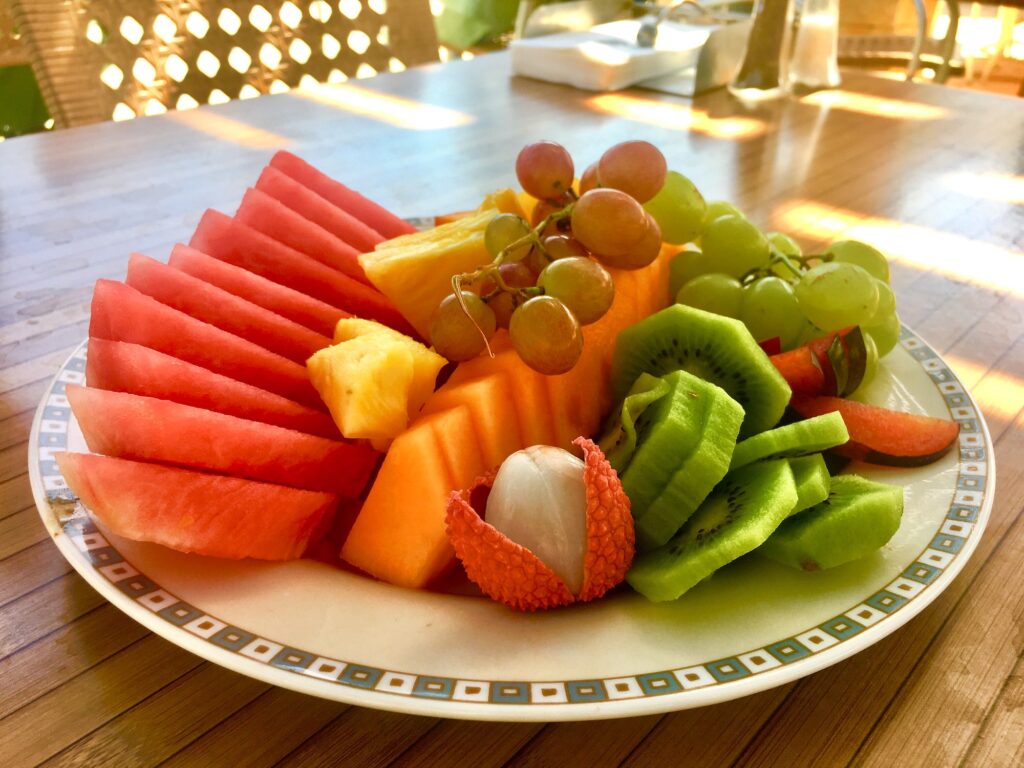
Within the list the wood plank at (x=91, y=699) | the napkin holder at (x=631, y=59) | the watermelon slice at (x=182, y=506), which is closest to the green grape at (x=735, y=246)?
the watermelon slice at (x=182, y=506)

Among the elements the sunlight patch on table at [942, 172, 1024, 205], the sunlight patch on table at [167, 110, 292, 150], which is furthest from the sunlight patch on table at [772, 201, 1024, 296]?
the sunlight patch on table at [167, 110, 292, 150]

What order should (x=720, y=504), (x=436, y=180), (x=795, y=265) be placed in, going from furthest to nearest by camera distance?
(x=436, y=180), (x=795, y=265), (x=720, y=504)

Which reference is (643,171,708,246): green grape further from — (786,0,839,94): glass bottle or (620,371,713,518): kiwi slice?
(786,0,839,94): glass bottle

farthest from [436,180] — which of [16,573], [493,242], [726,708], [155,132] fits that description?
[726,708]

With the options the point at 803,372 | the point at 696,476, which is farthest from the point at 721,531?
the point at 803,372

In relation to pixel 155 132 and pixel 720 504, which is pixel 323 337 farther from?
pixel 155 132

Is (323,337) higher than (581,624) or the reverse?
higher

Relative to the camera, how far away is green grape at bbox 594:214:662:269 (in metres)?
0.86

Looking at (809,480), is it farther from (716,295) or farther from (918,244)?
(918,244)

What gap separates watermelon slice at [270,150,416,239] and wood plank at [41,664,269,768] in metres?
0.59

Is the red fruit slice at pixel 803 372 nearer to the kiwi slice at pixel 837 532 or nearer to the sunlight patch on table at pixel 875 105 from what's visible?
the kiwi slice at pixel 837 532

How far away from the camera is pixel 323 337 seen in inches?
32.4

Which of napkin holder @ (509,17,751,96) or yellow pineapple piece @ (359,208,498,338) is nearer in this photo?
yellow pineapple piece @ (359,208,498,338)

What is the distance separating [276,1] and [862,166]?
1.63 m
